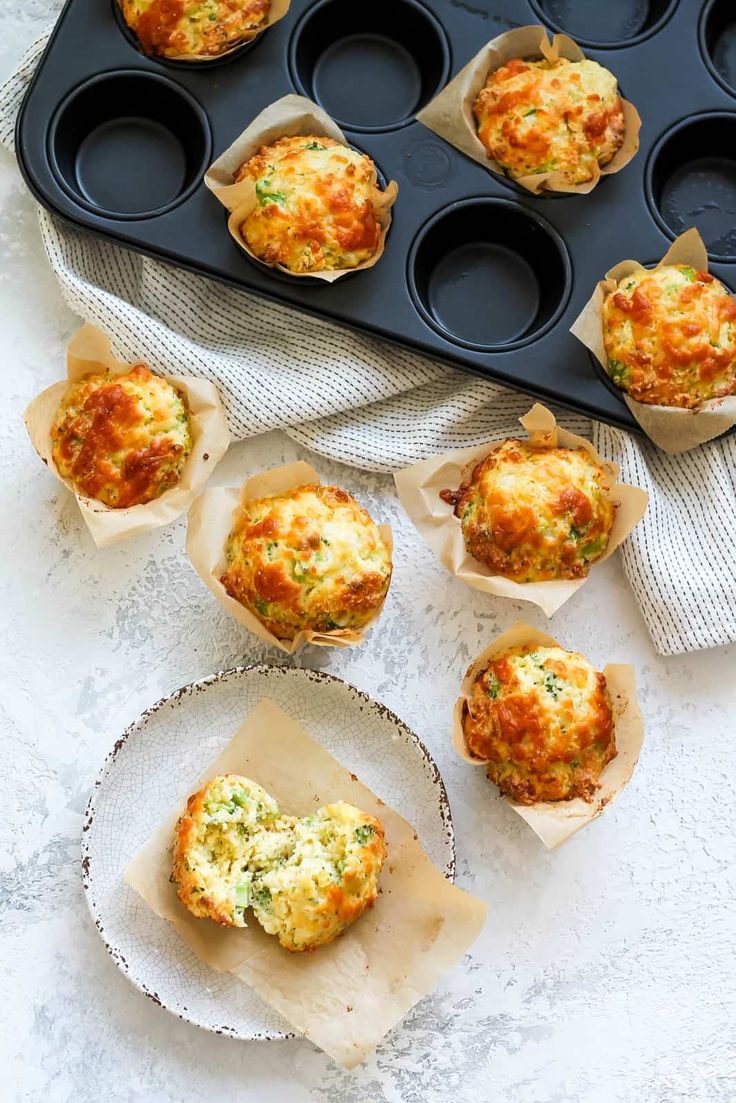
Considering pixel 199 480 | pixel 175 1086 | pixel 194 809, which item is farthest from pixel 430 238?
pixel 175 1086

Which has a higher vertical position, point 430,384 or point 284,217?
point 284,217

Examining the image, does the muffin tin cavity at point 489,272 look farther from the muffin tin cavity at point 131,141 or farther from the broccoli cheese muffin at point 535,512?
the muffin tin cavity at point 131,141

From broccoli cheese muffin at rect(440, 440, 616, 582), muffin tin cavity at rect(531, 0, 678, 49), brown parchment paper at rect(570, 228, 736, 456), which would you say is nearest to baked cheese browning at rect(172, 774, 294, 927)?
broccoli cheese muffin at rect(440, 440, 616, 582)

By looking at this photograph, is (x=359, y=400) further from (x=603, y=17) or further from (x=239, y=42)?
(x=603, y=17)

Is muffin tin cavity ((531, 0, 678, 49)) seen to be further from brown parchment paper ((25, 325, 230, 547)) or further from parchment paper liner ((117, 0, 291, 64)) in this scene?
brown parchment paper ((25, 325, 230, 547))

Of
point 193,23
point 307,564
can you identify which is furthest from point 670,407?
point 193,23

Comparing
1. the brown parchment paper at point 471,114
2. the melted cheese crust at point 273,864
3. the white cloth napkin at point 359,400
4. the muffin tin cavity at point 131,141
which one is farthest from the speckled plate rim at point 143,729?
the brown parchment paper at point 471,114

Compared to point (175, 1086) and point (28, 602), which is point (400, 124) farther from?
point (175, 1086)
